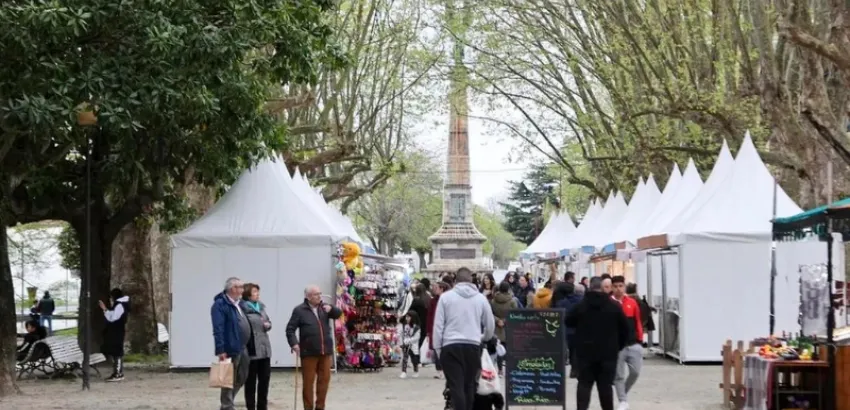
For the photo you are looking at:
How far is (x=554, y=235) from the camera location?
148 ft

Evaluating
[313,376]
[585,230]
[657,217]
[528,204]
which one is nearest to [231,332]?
[313,376]

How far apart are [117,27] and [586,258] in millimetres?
20403

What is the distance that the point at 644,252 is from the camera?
82.7ft

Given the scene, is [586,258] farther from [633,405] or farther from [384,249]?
[384,249]

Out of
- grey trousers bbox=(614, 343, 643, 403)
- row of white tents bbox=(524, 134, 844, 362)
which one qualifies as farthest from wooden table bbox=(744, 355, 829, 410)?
row of white tents bbox=(524, 134, 844, 362)

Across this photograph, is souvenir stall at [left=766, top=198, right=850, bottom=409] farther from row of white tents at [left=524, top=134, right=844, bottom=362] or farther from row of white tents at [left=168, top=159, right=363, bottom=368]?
row of white tents at [left=168, top=159, right=363, bottom=368]

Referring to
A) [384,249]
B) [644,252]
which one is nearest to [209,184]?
[644,252]

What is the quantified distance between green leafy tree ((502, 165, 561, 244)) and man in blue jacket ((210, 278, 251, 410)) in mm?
78258

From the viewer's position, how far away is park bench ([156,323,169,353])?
1066 inches

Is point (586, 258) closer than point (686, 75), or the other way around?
point (686, 75)

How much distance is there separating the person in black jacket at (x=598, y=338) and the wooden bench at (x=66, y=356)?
35.0ft

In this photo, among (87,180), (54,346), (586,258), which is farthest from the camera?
(586,258)

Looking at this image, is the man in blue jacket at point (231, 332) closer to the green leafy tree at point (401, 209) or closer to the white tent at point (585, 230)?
the white tent at point (585, 230)

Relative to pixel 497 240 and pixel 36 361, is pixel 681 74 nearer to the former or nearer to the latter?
pixel 36 361
